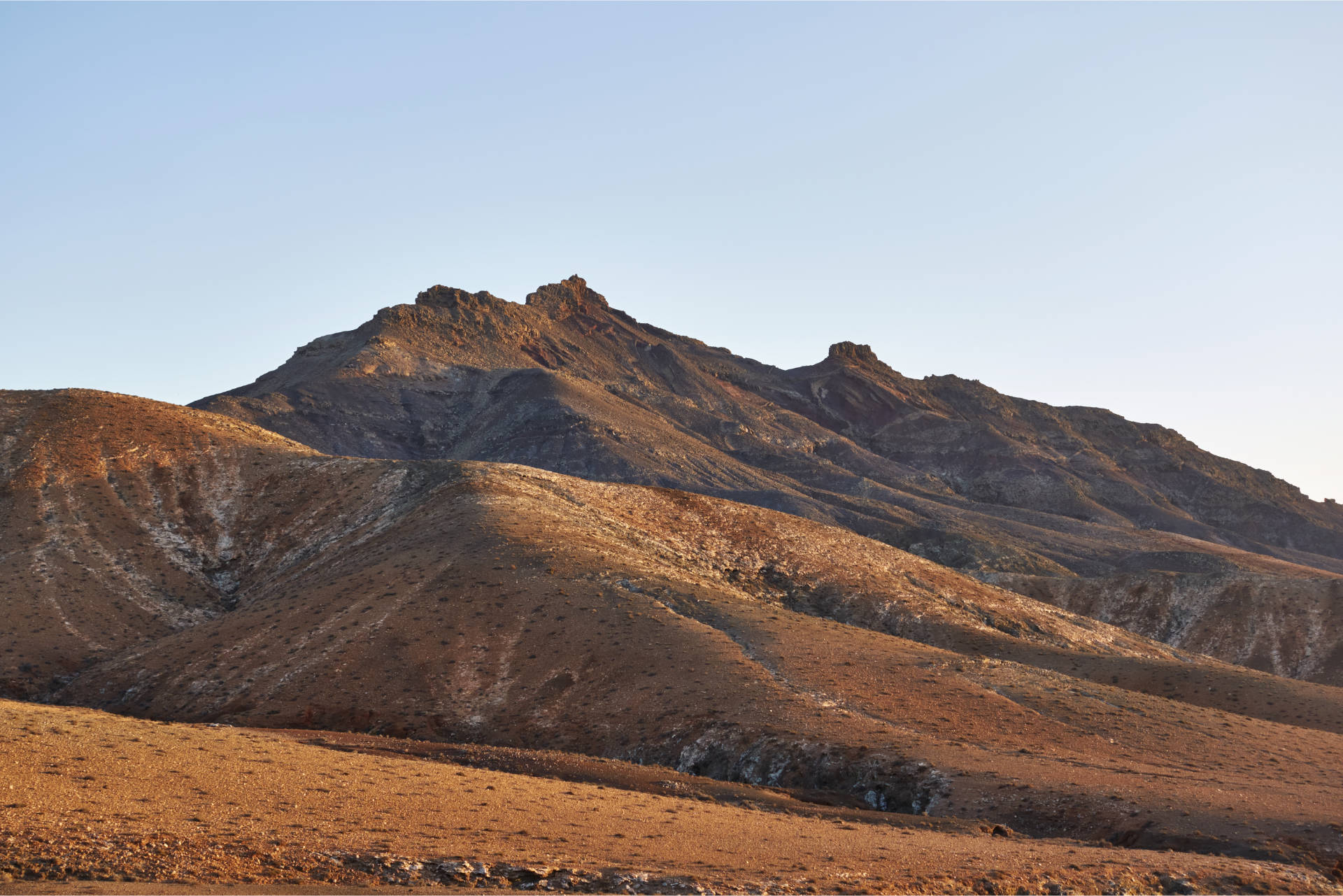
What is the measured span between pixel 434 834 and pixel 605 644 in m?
29.0

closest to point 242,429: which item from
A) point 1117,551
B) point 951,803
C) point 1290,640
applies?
point 951,803

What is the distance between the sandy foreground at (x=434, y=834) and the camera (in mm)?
22125

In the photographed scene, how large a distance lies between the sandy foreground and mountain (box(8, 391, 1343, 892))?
222cm

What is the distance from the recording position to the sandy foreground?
22125 mm

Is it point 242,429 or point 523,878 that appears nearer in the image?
point 523,878

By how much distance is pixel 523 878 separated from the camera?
76.6ft

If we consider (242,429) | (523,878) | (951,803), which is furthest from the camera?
(242,429)

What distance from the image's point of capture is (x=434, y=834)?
86.2ft

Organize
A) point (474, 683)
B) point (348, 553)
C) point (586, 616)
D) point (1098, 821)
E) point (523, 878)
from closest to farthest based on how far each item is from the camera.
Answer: point (523, 878) → point (1098, 821) → point (474, 683) → point (586, 616) → point (348, 553)

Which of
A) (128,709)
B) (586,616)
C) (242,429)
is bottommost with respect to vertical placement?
(128,709)

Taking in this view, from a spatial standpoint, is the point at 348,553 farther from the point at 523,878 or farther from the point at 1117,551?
the point at 1117,551

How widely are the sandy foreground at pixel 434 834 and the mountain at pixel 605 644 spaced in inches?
87.6

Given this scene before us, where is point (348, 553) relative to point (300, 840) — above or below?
above

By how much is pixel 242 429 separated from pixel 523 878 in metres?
83.0
